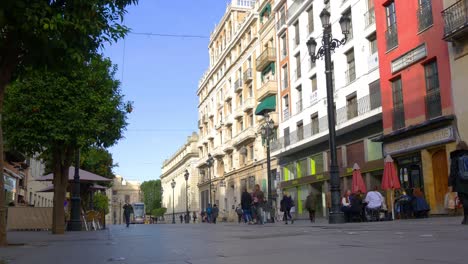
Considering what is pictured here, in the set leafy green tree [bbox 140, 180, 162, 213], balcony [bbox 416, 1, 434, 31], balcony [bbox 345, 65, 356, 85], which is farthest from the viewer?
leafy green tree [bbox 140, 180, 162, 213]

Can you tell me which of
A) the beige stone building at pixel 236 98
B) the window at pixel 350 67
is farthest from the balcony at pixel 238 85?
the window at pixel 350 67

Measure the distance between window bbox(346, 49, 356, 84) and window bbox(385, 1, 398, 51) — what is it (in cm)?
519

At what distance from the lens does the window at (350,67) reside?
3083cm

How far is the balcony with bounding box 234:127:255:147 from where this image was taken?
49.7 meters

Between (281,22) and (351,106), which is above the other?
(281,22)

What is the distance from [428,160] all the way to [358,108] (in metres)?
7.79

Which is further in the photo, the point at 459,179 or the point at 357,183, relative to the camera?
the point at 357,183

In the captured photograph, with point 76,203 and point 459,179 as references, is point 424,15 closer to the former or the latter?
point 459,179

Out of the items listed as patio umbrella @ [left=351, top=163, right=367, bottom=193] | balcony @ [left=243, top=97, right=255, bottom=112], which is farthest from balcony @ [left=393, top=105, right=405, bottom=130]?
balcony @ [left=243, top=97, right=255, bottom=112]

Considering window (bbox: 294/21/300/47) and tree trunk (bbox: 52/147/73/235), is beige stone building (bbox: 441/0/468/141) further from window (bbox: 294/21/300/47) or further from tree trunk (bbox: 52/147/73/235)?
window (bbox: 294/21/300/47)

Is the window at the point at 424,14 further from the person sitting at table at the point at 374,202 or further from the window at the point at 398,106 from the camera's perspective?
the person sitting at table at the point at 374,202

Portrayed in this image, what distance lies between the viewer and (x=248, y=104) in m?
51.0

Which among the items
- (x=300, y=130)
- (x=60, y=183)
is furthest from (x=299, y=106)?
(x=60, y=183)

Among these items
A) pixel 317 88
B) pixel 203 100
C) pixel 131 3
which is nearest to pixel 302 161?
pixel 317 88
